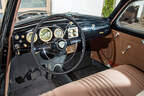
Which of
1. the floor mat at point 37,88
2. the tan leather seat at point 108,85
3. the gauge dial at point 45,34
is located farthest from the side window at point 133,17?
the floor mat at point 37,88

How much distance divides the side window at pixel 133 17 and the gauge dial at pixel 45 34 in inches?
39.4

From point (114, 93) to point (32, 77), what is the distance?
123cm

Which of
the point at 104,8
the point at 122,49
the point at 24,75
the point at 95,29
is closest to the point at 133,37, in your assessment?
the point at 122,49

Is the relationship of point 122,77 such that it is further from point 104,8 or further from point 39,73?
point 104,8

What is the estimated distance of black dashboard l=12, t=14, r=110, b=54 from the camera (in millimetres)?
1354

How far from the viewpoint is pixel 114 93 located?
1068 mm

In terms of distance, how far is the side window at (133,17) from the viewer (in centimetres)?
167

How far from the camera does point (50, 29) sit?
4.84ft

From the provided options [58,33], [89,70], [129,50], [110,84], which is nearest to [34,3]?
[89,70]

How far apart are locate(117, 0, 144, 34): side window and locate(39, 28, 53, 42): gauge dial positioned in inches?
39.4

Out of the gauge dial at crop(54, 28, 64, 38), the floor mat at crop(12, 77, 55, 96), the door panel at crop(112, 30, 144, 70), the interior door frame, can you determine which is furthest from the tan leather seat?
the floor mat at crop(12, 77, 55, 96)

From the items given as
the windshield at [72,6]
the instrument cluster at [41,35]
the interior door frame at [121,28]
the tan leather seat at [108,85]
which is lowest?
the tan leather seat at [108,85]

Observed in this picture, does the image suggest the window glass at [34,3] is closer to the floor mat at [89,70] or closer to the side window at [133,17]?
the floor mat at [89,70]

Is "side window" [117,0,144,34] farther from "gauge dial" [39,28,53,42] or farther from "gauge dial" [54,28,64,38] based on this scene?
"gauge dial" [39,28,53,42]
